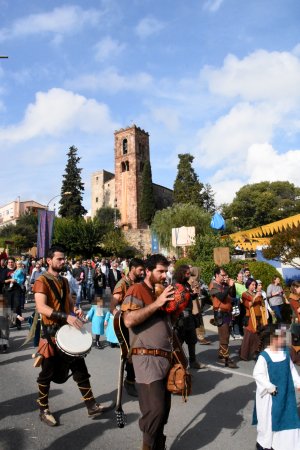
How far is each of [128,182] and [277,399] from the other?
2801 inches

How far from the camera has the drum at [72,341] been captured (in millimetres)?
4133

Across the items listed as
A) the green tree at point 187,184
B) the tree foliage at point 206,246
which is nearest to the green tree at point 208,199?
the green tree at point 187,184

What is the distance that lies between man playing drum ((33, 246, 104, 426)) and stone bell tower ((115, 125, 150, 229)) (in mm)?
65226

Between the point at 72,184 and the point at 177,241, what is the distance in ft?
143

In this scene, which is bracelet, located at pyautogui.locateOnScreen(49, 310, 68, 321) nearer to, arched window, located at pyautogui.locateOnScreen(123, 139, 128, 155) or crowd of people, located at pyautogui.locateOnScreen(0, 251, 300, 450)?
crowd of people, located at pyautogui.locateOnScreen(0, 251, 300, 450)

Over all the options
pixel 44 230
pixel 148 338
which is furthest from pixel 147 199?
pixel 148 338

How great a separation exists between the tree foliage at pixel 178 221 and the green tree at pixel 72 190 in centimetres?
1667

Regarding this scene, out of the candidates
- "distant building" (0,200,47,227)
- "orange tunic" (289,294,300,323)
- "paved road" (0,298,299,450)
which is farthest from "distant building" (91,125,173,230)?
"paved road" (0,298,299,450)

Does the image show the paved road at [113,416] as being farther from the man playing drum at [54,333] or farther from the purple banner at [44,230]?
the purple banner at [44,230]

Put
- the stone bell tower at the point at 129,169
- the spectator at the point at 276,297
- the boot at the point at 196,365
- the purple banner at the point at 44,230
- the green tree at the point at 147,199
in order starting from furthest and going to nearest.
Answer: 1. the stone bell tower at the point at 129,169
2. the green tree at the point at 147,199
3. the purple banner at the point at 44,230
4. the spectator at the point at 276,297
5. the boot at the point at 196,365

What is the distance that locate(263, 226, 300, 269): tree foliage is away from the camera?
13938mm

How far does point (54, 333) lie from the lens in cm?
430

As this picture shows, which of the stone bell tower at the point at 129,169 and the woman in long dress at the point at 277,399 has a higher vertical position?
the stone bell tower at the point at 129,169

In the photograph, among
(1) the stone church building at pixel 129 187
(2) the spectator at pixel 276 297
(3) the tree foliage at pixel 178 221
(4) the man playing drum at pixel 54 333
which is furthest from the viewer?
(1) the stone church building at pixel 129 187
